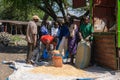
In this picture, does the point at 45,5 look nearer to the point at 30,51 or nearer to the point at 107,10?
the point at 30,51

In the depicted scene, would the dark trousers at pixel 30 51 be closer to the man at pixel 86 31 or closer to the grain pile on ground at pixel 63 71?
the grain pile on ground at pixel 63 71

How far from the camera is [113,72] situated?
11.1 m

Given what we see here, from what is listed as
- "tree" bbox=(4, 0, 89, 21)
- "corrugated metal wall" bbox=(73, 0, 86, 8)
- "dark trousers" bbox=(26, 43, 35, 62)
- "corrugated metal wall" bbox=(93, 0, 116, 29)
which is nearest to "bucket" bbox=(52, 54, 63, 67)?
"dark trousers" bbox=(26, 43, 35, 62)

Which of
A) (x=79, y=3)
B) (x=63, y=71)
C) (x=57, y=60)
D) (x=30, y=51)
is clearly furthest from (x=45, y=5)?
(x=63, y=71)

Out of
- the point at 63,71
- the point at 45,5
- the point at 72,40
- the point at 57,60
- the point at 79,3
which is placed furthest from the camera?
the point at 45,5

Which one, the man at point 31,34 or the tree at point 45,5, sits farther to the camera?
the tree at point 45,5

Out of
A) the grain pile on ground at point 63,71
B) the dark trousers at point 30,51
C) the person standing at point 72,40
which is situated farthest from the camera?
the dark trousers at point 30,51

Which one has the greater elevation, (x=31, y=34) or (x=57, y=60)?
(x=31, y=34)

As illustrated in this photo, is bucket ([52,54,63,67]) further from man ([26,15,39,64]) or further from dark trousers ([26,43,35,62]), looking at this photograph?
dark trousers ([26,43,35,62])

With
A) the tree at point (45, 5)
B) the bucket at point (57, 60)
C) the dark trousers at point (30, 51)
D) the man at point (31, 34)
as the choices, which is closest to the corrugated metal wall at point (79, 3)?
the man at point (31, 34)

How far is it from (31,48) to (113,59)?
3370 millimetres

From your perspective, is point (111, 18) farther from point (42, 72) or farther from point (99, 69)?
point (42, 72)

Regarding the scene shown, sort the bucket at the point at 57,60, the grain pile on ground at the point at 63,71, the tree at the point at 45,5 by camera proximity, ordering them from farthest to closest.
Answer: the tree at the point at 45,5
the bucket at the point at 57,60
the grain pile on ground at the point at 63,71

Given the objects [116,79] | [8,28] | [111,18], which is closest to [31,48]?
[111,18]
